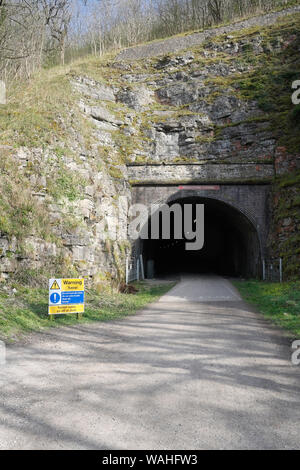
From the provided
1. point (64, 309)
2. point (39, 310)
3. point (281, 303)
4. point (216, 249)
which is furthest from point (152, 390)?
point (216, 249)

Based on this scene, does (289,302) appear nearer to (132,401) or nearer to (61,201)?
(132,401)

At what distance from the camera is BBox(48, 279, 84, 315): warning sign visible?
7.63 meters

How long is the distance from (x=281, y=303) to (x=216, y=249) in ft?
76.9

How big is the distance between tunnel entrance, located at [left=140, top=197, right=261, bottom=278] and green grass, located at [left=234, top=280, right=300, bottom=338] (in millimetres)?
5318

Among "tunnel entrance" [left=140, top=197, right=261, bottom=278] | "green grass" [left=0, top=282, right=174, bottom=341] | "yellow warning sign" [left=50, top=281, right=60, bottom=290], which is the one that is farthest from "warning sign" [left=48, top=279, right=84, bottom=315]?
"tunnel entrance" [left=140, top=197, right=261, bottom=278]

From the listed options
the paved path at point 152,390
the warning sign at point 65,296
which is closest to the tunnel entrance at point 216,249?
the warning sign at point 65,296

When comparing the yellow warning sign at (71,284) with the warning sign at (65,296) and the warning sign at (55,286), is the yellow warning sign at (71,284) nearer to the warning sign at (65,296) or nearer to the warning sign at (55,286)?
the warning sign at (65,296)

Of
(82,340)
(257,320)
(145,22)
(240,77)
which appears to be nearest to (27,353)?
(82,340)

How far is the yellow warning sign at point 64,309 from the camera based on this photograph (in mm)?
7602

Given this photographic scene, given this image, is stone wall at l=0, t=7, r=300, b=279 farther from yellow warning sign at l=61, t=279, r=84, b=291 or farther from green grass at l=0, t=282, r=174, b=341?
yellow warning sign at l=61, t=279, r=84, b=291

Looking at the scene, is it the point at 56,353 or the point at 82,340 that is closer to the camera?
the point at 56,353

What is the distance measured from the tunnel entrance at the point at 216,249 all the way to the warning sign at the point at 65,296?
11.4 metres

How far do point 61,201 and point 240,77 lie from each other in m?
16.4
